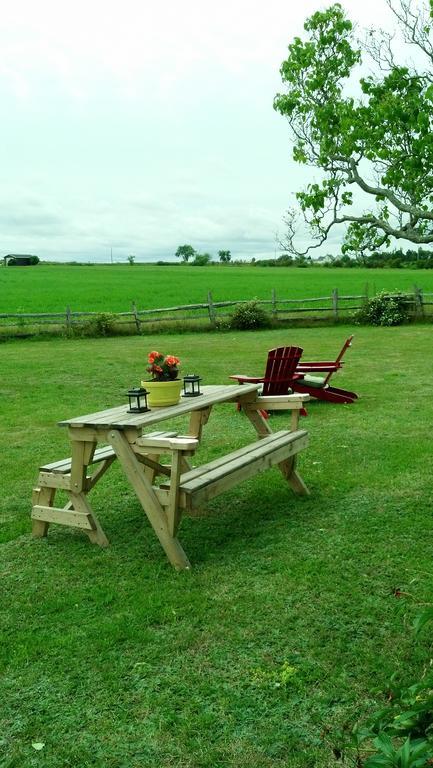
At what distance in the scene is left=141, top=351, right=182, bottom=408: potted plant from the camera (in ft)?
14.6

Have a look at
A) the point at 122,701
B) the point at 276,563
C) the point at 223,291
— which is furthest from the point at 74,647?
the point at 223,291

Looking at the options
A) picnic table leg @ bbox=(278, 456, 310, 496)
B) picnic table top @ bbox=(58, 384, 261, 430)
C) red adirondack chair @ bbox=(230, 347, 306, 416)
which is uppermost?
picnic table top @ bbox=(58, 384, 261, 430)

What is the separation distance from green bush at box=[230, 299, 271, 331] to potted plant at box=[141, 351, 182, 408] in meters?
16.9

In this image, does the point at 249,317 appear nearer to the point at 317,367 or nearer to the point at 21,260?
the point at 317,367

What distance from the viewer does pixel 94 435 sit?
4.06 metres

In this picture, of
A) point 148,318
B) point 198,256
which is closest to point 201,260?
point 198,256

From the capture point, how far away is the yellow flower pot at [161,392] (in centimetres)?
444

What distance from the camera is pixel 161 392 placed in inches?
175

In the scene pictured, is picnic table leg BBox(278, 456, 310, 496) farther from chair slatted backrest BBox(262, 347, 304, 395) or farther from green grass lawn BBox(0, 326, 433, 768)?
chair slatted backrest BBox(262, 347, 304, 395)

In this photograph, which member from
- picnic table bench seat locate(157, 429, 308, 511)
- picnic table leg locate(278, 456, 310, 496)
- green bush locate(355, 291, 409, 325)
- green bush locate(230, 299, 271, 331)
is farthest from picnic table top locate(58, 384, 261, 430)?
green bush locate(355, 291, 409, 325)

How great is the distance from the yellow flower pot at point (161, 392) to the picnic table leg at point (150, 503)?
0.56 meters

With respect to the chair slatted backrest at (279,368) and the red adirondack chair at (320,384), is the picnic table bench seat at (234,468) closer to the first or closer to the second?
the chair slatted backrest at (279,368)

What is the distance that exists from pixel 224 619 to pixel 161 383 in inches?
66.7

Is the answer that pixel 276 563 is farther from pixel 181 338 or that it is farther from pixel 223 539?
pixel 181 338
